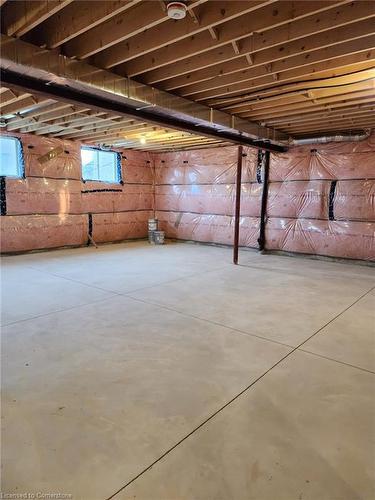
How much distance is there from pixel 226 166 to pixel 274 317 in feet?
16.5

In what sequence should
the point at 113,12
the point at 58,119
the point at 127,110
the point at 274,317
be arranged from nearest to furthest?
1. the point at 113,12
2. the point at 274,317
3. the point at 127,110
4. the point at 58,119

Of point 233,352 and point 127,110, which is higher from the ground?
point 127,110

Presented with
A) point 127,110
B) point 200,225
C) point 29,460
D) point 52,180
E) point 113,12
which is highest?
point 113,12

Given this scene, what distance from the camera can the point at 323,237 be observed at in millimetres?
6281

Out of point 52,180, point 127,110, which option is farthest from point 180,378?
point 52,180

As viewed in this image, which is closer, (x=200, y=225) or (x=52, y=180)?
(x=52, y=180)

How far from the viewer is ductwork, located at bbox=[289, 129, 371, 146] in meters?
5.50

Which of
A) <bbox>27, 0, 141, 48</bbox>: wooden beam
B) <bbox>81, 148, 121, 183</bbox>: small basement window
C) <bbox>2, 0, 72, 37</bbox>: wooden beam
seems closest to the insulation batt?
<bbox>81, 148, 121, 183</bbox>: small basement window

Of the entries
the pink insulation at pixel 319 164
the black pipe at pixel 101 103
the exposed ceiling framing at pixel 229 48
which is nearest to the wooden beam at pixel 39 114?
the exposed ceiling framing at pixel 229 48

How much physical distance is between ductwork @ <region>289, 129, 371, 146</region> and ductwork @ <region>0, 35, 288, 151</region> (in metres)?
1.67

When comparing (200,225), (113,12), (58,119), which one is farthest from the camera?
(200,225)

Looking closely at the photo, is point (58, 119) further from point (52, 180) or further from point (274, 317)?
point (274, 317)

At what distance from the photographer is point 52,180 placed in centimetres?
696

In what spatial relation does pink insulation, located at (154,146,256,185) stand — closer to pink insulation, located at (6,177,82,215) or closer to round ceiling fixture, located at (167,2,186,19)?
pink insulation, located at (6,177,82,215)
